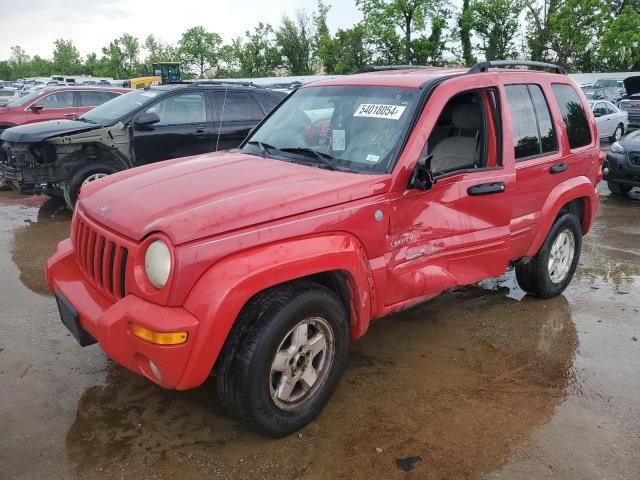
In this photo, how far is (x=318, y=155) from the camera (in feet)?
11.7

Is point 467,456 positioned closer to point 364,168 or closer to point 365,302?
point 365,302

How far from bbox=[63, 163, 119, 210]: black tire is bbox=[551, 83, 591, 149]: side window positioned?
5772 millimetres

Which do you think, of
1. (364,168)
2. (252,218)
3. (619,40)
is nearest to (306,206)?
(252,218)

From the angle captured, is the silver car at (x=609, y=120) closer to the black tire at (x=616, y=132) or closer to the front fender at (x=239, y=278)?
the black tire at (x=616, y=132)

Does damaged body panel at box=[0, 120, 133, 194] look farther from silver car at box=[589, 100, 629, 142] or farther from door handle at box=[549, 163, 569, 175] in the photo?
silver car at box=[589, 100, 629, 142]

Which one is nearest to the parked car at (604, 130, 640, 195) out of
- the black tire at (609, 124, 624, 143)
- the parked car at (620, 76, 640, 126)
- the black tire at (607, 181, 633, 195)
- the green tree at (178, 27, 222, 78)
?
the black tire at (607, 181, 633, 195)

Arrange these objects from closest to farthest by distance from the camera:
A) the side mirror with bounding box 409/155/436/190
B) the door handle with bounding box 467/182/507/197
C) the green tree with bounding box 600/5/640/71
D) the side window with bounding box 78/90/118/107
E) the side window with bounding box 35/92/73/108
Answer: the side mirror with bounding box 409/155/436/190
the door handle with bounding box 467/182/507/197
the side window with bounding box 35/92/73/108
the side window with bounding box 78/90/118/107
the green tree with bounding box 600/5/640/71

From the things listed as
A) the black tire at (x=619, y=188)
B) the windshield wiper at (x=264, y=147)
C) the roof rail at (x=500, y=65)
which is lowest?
the black tire at (x=619, y=188)

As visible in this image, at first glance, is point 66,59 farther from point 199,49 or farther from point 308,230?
point 308,230

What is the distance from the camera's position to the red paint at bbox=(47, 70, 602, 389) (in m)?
2.58

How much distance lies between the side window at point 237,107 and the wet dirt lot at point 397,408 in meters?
4.40

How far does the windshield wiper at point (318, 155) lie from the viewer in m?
3.45

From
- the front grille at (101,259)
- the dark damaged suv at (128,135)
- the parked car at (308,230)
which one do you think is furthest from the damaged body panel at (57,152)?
the front grille at (101,259)

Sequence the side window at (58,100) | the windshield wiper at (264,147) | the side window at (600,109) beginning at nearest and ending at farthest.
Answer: the windshield wiper at (264,147) < the side window at (58,100) < the side window at (600,109)
